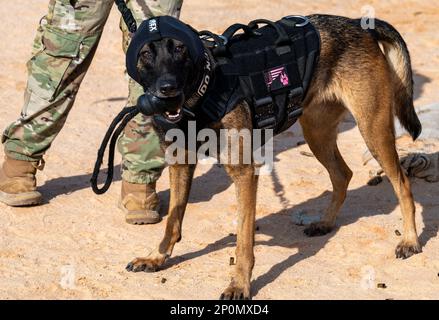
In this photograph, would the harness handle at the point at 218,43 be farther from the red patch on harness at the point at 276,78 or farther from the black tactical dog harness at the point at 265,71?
the red patch on harness at the point at 276,78

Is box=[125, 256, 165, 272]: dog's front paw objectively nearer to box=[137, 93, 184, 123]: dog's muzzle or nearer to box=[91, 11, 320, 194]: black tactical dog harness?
box=[91, 11, 320, 194]: black tactical dog harness

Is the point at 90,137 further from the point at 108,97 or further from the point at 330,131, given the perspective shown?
the point at 330,131

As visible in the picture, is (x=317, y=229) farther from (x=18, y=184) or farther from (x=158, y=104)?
(x=18, y=184)

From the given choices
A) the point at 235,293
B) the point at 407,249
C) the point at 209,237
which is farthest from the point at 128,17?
the point at 407,249

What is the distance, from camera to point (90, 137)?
25.8 ft

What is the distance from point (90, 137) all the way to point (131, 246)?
2.13 meters

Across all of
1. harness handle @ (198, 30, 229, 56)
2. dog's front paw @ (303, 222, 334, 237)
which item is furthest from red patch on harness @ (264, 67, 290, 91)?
dog's front paw @ (303, 222, 334, 237)

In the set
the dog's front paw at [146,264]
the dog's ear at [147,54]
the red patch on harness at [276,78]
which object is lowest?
the dog's front paw at [146,264]

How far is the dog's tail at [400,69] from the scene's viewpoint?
6.03 metres

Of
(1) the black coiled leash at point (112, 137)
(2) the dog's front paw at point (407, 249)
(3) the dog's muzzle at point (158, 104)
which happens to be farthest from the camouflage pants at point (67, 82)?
(2) the dog's front paw at point (407, 249)

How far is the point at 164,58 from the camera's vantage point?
4.71 meters

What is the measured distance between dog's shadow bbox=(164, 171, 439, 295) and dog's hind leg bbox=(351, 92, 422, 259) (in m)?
0.21

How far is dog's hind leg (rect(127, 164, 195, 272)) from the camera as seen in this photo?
5555 millimetres

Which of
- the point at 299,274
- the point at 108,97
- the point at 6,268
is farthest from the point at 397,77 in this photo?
the point at 108,97
